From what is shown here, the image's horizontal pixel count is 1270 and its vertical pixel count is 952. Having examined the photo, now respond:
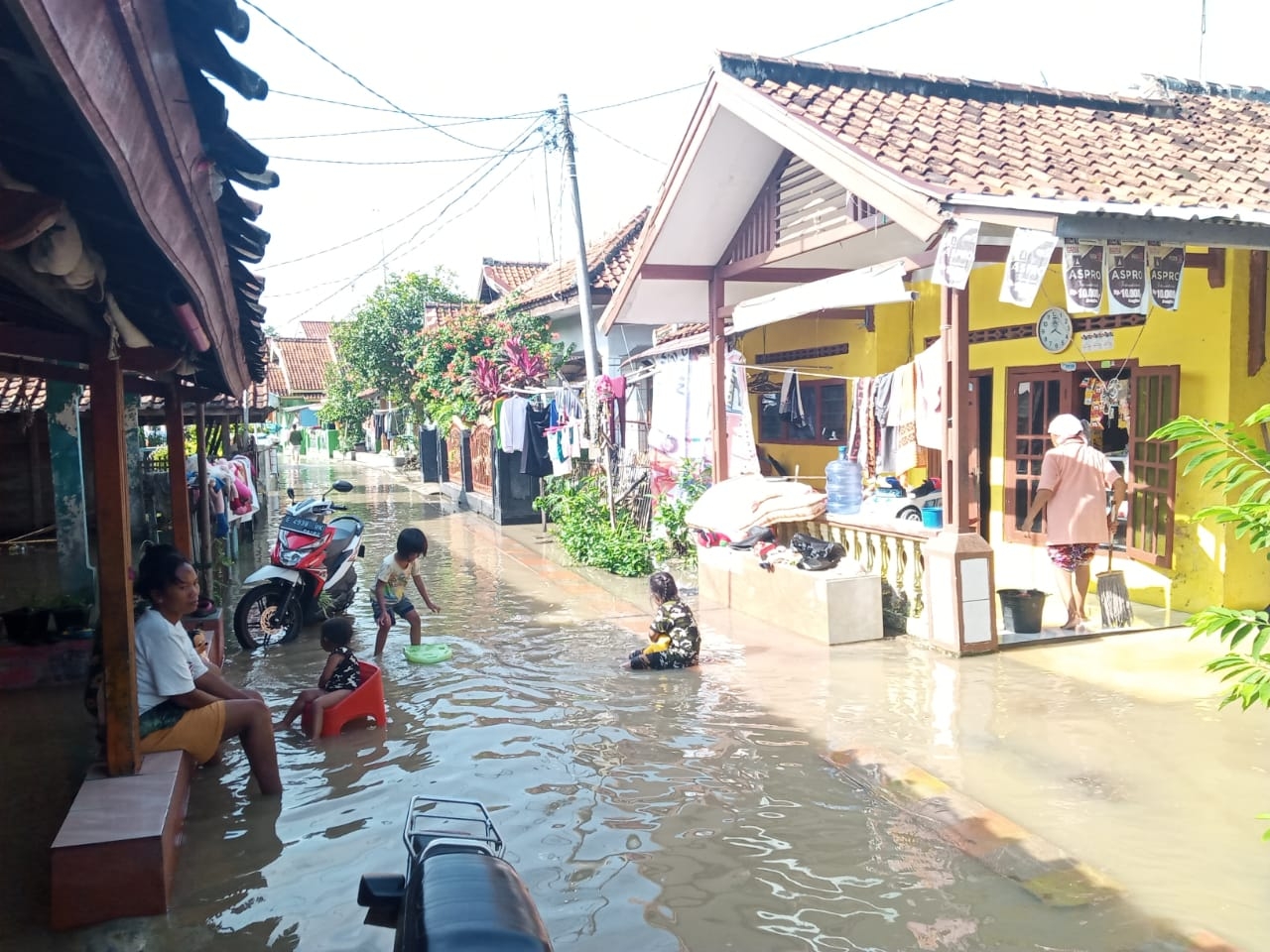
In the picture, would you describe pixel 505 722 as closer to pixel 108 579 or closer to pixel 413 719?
pixel 413 719

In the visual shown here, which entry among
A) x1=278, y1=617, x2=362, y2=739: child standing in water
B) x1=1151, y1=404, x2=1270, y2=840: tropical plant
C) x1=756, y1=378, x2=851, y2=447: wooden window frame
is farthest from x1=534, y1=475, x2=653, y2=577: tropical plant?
x1=1151, y1=404, x2=1270, y2=840: tropical plant

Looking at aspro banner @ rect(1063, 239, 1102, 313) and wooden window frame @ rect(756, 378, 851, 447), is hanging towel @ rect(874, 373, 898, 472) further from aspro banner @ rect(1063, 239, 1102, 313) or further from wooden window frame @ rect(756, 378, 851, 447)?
aspro banner @ rect(1063, 239, 1102, 313)

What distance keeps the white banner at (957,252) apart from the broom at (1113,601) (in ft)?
9.89

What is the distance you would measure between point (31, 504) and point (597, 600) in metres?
11.3

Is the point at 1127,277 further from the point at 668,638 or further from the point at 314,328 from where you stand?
the point at 314,328

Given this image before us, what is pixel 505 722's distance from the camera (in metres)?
6.47

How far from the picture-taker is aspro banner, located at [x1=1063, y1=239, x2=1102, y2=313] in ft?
22.1

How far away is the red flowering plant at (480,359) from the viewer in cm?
1638

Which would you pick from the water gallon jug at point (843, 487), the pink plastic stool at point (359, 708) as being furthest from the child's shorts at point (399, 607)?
the water gallon jug at point (843, 487)

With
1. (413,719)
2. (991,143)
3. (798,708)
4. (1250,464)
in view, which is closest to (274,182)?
(1250,464)

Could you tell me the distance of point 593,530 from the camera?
13453 millimetres

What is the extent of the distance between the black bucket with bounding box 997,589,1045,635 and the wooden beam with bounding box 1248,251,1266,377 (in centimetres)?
253

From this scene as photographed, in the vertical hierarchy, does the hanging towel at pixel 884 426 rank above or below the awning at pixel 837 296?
below

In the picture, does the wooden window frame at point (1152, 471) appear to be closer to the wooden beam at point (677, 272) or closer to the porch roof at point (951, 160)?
the porch roof at point (951, 160)
